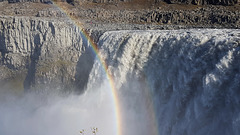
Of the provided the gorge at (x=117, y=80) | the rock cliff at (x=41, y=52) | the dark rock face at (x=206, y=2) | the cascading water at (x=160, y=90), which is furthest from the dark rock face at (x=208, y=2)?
the cascading water at (x=160, y=90)

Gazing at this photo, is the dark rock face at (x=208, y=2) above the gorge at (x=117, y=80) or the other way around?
above

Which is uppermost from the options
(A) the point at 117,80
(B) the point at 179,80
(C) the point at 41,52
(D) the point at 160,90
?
(B) the point at 179,80

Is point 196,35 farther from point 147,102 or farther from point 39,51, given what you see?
point 39,51

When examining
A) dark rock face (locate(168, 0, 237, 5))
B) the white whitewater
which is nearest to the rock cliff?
the white whitewater

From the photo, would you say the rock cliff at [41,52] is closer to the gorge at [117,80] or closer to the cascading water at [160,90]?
the gorge at [117,80]

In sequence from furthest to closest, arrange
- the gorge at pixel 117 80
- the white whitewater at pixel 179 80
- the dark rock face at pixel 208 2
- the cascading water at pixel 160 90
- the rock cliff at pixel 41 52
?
the dark rock face at pixel 208 2
the rock cliff at pixel 41 52
the gorge at pixel 117 80
the cascading water at pixel 160 90
the white whitewater at pixel 179 80

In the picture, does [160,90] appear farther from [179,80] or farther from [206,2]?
[206,2]

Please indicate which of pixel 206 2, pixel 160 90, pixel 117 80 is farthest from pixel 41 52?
pixel 206 2

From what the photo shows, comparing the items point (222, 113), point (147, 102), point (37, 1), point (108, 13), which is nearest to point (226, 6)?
point (108, 13)
